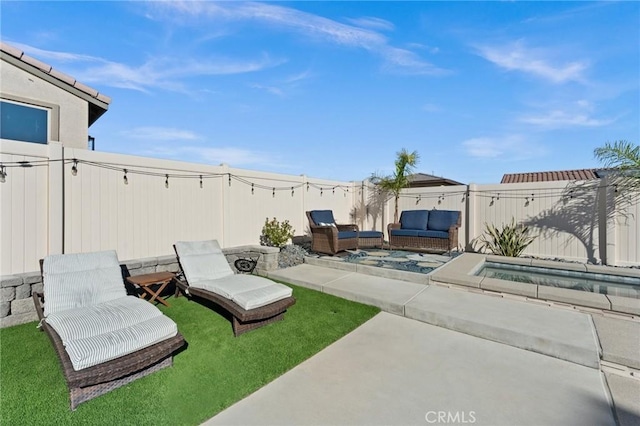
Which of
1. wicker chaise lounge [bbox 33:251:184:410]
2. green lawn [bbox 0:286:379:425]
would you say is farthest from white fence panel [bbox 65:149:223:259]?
green lawn [bbox 0:286:379:425]

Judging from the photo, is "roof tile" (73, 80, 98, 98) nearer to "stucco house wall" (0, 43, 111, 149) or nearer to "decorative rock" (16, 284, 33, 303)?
"stucco house wall" (0, 43, 111, 149)

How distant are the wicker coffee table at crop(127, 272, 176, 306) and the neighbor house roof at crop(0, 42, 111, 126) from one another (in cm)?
489

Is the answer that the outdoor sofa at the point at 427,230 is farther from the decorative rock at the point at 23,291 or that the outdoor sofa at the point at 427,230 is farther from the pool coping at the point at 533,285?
the decorative rock at the point at 23,291

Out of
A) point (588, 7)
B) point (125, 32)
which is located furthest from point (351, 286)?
point (588, 7)

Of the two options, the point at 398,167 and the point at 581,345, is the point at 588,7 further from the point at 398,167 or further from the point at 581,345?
the point at 581,345

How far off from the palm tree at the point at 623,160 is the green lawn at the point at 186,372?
6703 mm

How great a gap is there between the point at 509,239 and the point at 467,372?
19.5 ft

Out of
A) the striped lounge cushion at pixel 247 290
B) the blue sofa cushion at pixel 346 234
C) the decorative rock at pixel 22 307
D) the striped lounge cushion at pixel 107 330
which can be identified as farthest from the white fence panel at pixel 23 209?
the blue sofa cushion at pixel 346 234

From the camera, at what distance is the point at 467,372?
264 cm

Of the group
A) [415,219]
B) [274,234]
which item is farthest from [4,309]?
[415,219]

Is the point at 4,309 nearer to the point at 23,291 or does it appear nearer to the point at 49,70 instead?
the point at 23,291

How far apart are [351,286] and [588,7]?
696cm

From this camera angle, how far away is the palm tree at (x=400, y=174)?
9.03 m

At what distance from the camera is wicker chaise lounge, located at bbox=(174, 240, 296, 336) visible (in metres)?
3.39
